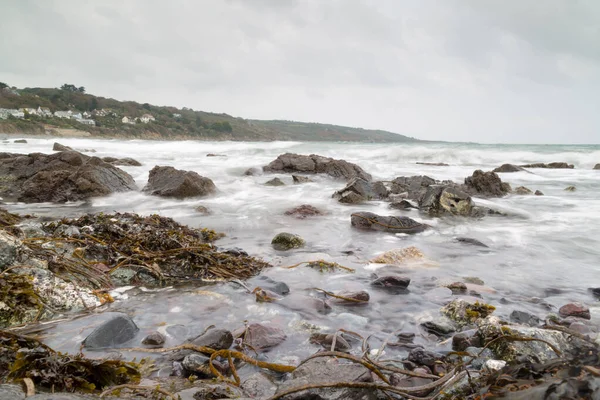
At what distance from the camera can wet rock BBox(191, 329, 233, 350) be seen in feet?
8.21

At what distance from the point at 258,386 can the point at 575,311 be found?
2856 millimetres

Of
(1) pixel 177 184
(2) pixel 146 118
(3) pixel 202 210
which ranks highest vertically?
(2) pixel 146 118

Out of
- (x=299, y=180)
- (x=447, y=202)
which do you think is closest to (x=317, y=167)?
(x=299, y=180)

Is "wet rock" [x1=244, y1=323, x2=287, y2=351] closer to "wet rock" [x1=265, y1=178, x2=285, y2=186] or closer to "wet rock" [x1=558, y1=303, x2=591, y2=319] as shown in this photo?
"wet rock" [x1=558, y1=303, x2=591, y2=319]

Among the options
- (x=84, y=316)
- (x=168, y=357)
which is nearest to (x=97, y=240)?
(x=84, y=316)

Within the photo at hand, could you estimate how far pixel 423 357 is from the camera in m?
2.40

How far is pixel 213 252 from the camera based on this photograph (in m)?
4.41

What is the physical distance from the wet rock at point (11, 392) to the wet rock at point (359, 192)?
27.4 feet

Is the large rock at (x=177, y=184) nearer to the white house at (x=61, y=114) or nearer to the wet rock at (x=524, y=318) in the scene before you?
the wet rock at (x=524, y=318)

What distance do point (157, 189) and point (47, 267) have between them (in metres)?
6.72

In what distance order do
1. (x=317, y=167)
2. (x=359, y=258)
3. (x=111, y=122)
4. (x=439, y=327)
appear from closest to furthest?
1. (x=439, y=327)
2. (x=359, y=258)
3. (x=317, y=167)
4. (x=111, y=122)

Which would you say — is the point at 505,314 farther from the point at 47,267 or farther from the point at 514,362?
the point at 47,267

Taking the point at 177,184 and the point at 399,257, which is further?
the point at 177,184

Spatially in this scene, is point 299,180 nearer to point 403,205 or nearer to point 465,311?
point 403,205
